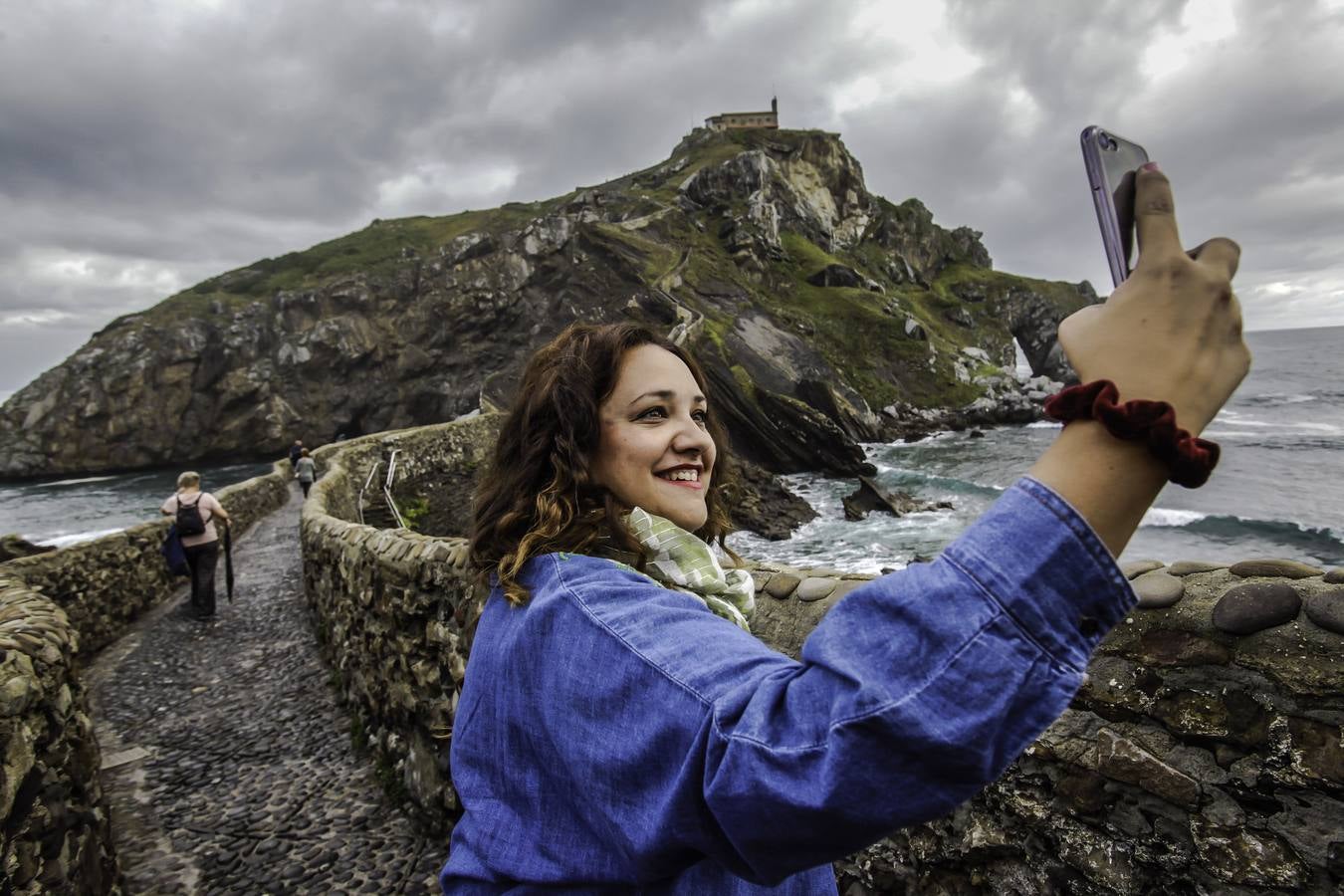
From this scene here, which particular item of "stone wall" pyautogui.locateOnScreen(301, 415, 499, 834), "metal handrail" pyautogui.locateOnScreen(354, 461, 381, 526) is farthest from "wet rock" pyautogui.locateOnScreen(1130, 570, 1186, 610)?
"metal handrail" pyautogui.locateOnScreen(354, 461, 381, 526)

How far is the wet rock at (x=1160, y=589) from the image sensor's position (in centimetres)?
236

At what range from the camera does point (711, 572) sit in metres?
1.45

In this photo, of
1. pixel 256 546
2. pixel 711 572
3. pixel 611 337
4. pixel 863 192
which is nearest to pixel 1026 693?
pixel 711 572

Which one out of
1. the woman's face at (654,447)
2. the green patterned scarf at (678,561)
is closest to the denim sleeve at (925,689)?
the green patterned scarf at (678,561)

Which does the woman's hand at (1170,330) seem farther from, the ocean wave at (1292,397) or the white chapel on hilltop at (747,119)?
the white chapel on hilltop at (747,119)

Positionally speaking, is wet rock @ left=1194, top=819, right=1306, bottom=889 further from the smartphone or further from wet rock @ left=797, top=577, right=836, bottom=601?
the smartphone

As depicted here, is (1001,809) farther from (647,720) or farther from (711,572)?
(647,720)

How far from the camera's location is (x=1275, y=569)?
226cm

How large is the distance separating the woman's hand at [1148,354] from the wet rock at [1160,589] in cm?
193

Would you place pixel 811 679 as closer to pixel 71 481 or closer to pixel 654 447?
pixel 654 447

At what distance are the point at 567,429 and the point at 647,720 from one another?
0.75 metres

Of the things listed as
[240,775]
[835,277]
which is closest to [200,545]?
[240,775]

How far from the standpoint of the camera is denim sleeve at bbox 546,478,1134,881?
69 cm

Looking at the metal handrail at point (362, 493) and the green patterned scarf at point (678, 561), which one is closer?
the green patterned scarf at point (678, 561)
